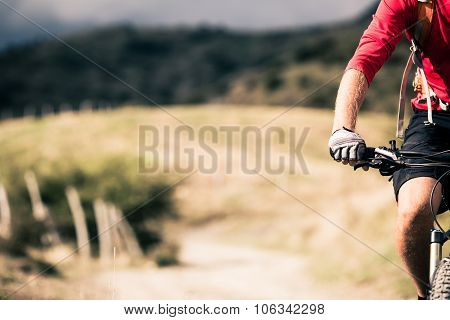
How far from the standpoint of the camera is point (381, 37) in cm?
414

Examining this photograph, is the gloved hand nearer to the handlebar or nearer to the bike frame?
the handlebar

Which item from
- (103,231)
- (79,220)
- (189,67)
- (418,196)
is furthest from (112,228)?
(189,67)

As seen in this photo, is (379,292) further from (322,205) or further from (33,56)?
(33,56)

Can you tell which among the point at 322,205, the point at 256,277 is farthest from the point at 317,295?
the point at 322,205

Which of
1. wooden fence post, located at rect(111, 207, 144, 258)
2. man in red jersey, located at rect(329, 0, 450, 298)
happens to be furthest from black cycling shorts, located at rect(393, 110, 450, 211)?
wooden fence post, located at rect(111, 207, 144, 258)

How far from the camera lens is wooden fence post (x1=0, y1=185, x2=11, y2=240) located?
888 inches

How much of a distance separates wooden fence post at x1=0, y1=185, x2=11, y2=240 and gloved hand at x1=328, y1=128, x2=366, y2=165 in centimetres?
1881

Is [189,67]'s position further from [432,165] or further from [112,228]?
[432,165]

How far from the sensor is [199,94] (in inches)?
4259

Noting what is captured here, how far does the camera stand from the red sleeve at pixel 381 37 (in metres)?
4.12

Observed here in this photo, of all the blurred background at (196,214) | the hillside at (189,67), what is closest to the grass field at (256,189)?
the blurred background at (196,214)

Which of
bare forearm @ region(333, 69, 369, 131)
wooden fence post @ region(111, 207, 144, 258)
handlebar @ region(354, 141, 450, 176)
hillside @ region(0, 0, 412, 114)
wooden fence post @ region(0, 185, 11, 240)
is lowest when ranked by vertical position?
wooden fence post @ region(111, 207, 144, 258)

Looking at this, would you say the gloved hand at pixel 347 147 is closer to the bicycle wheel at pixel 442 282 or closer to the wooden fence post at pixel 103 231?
the bicycle wheel at pixel 442 282

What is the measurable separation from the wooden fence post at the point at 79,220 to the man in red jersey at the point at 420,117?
22.7 meters
